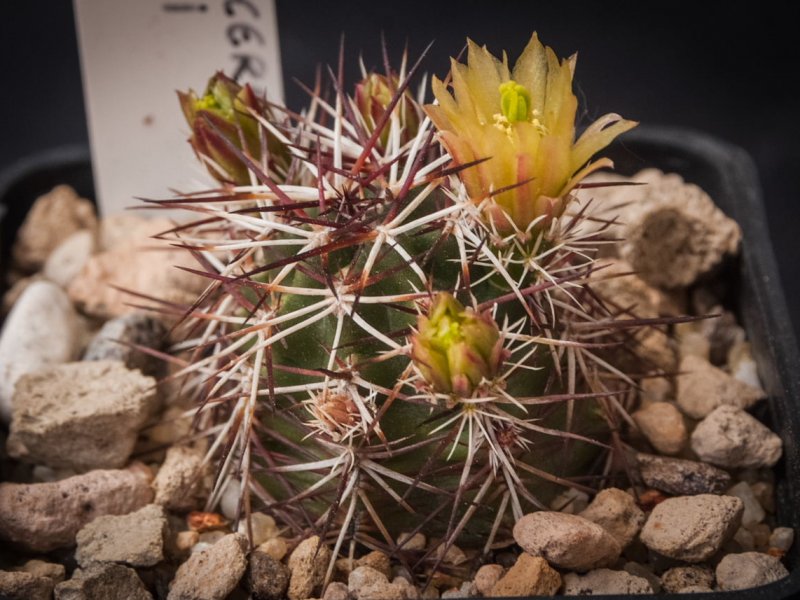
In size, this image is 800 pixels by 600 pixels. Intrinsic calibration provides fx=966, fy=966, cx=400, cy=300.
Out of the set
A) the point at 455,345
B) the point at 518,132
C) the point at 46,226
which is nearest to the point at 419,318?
the point at 455,345

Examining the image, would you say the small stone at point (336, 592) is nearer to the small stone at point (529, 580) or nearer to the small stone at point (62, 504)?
the small stone at point (529, 580)

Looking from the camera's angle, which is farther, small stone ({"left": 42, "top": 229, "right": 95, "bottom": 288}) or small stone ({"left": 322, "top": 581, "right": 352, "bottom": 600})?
small stone ({"left": 42, "top": 229, "right": 95, "bottom": 288})

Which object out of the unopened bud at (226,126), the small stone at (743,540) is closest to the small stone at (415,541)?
the small stone at (743,540)

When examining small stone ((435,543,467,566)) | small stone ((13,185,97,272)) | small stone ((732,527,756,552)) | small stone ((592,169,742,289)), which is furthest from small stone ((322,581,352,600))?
small stone ((13,185,97,272))

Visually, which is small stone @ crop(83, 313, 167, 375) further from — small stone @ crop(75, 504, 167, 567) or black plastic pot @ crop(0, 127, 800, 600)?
black plastic pot @ crop(0, 127, 800, 600)

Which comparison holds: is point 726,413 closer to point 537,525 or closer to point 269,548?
point 537,525

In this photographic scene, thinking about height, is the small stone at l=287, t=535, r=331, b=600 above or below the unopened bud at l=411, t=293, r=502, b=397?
below

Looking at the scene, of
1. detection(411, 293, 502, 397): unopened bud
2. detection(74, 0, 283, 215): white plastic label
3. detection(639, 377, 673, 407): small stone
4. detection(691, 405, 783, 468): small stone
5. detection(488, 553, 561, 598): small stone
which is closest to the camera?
detection(411, 293, 502, 397): unopened bud
